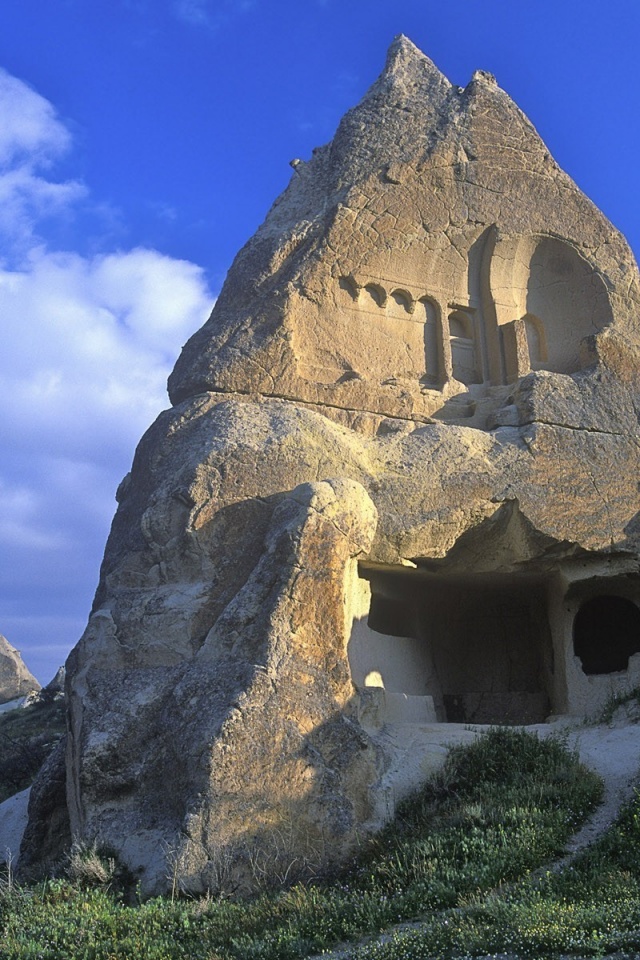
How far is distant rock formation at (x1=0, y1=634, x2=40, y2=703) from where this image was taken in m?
36.2

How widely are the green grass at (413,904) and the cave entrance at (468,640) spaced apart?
144 inches

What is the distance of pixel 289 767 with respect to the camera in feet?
28.2

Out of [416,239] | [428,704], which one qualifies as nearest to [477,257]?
[416,239]

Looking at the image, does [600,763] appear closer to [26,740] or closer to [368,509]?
[368,509]

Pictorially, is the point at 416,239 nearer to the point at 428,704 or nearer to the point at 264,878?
the point at 428,704

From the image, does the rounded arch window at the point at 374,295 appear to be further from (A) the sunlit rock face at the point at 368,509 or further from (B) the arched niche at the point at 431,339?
(B) the arched niche at the point at 431,339

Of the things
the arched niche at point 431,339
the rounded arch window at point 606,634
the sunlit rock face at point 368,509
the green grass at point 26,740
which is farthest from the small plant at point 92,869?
the arched niche at point 431,339

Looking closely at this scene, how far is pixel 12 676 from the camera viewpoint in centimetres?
3700

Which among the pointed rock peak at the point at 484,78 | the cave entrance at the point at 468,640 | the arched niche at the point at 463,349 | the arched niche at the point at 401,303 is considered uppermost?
the pointed rock peak at the point at 484,78

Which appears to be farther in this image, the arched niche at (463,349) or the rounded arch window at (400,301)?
the arched niche at (463,349)

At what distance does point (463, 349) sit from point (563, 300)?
5.95 feet

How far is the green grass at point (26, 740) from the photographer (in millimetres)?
16139

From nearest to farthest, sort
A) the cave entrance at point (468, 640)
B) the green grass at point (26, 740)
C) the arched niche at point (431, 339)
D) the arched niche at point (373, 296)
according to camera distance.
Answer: the cave entrance at point (468, 640) < the arched niche at point (373, 296) < the arched niche at point (431, 339) < the green grass at point (26, 740)

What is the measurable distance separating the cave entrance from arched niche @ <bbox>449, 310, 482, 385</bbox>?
311 centimetres
